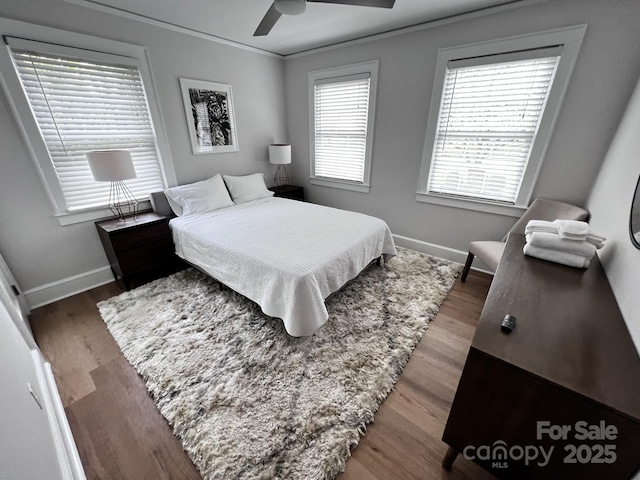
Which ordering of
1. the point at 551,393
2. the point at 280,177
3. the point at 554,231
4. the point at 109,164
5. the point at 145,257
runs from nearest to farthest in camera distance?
the point at 551,393, the point at 554,231, the point at 109,164, the point at 145,257, the point at 280,177

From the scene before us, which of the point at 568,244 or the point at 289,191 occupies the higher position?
the point at 568,244

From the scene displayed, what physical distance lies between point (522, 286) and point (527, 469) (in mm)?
734

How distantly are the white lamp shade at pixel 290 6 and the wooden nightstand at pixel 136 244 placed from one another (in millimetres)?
2148

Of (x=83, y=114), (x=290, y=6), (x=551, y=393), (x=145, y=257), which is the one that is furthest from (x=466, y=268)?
(x=83, y=114)

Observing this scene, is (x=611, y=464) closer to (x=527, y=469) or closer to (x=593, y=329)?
(x=527, y=469)

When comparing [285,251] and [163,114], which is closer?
[285,251]

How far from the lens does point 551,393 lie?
2.58 feet

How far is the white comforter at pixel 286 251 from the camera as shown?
1.74m

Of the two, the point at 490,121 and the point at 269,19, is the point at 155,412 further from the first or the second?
the point at 490,121

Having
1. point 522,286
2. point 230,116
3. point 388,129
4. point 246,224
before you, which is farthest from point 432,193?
point 230,116

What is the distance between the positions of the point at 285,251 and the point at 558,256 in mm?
1741

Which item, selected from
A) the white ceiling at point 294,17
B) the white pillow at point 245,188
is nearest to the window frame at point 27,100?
the white ceiling at point 294,17

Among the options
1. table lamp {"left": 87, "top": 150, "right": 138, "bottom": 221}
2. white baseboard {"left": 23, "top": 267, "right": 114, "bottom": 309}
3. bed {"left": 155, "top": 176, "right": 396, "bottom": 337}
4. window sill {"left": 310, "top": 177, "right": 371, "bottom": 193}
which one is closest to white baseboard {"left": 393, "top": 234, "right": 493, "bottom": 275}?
bed {"left": 155, "top": 176, "right": 396, "bottom": 337}

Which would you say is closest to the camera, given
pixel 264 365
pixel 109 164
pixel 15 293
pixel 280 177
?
pixel 264 365
